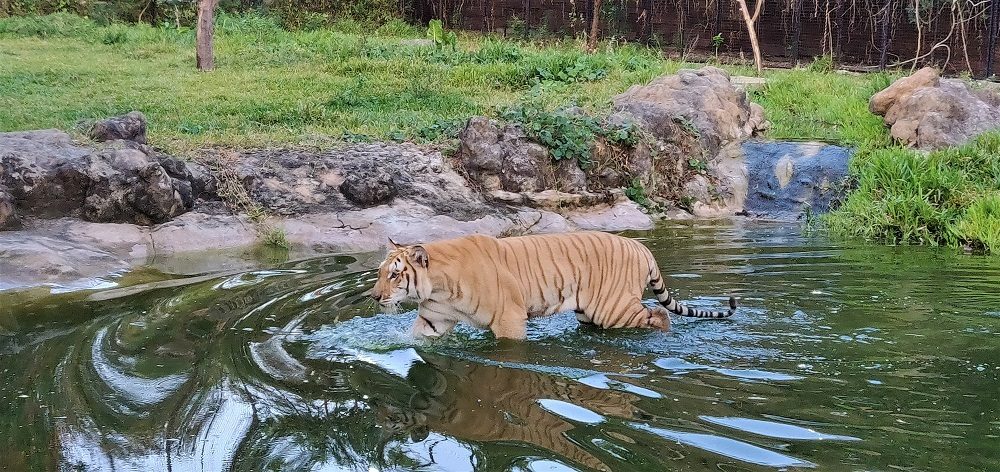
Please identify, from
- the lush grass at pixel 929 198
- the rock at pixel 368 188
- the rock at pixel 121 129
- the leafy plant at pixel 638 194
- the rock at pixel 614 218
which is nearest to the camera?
the rock at pixel 121 129

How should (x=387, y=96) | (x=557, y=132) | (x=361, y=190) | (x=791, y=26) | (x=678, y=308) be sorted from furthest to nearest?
(x=791, y=26) < (x=387, y=96) < (x=557, y=132) < (x=361, y=190) < (x=678, y=308)

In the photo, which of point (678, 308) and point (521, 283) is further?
point (678, 308)

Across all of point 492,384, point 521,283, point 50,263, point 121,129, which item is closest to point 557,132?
point 121,129

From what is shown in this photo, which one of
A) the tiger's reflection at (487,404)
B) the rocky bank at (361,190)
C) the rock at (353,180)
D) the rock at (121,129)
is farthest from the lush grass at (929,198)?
the rock at (121,129)

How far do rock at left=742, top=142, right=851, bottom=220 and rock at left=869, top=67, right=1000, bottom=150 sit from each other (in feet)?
2.80

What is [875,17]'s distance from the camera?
17.3 meters

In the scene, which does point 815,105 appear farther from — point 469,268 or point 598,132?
point 469,268

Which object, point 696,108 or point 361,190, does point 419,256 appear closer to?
point 361,190

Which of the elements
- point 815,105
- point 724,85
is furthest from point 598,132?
point 815,105

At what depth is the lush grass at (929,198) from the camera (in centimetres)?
855

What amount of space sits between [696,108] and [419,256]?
733 cm

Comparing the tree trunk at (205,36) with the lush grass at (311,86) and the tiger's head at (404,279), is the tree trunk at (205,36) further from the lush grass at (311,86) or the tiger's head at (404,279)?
the tiger's head at (404,279)

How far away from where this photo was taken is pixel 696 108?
1138 centimetres

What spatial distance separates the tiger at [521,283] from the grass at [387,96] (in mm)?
4276
